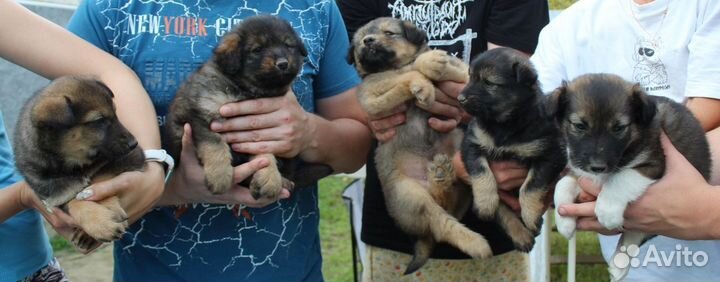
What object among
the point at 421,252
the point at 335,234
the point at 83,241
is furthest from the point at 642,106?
the point at 335,234

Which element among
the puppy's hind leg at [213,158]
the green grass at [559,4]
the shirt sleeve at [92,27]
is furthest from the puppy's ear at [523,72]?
the green grass at [559,4]

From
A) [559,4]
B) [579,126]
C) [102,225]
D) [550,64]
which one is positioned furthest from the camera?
[559,4]

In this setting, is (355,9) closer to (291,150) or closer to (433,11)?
(433,11)

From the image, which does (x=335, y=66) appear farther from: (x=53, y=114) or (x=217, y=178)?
(x=53, y=114)

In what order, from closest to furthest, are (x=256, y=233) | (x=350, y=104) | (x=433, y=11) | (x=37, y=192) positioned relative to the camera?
1. (x=37, y=192)
2. (x=256, y=233)
3. (x=350, y=104)
4. (x=433, y=11)

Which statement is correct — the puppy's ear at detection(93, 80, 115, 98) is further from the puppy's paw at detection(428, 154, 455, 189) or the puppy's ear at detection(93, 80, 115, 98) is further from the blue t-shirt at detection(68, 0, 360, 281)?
the puppy's paw at detection(428, 154, 455, 189)

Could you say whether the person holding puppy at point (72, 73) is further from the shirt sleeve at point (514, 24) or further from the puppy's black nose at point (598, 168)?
the shirt sleeve at point (514, 24)

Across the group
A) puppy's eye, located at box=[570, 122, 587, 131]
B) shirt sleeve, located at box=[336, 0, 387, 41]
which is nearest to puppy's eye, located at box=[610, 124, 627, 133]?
puppy's eye, located at box=[570, 122, 587, 131]

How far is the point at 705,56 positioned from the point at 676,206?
77 cm

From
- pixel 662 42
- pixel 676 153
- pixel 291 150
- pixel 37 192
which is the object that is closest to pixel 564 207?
pixel 676 153

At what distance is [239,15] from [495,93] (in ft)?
4.17

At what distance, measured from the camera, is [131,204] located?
2832 millimetres

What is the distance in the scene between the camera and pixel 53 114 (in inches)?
106

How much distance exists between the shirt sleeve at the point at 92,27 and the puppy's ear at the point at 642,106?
2.26 metres
